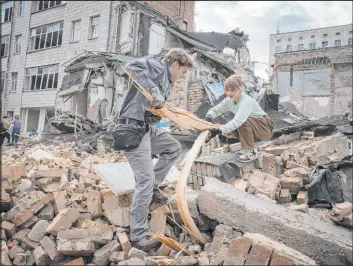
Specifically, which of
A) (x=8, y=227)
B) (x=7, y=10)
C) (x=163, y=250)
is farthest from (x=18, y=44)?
(x=163, y=250)

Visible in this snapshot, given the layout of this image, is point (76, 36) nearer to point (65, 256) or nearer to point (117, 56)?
point (117, 56)

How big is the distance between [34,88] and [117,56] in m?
9.92

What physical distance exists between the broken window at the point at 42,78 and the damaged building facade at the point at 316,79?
50.7 ft

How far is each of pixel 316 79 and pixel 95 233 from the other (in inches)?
756

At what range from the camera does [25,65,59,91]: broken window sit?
63.1 feet

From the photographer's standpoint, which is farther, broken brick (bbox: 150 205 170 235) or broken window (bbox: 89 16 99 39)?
broken window (bbox: 89 16 99 39)

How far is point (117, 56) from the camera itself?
13.7 m

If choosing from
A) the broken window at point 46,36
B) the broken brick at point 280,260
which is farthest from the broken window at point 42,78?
the broken brick at point 280,260

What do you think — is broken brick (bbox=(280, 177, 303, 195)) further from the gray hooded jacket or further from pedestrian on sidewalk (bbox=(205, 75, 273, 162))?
the gray hooded jacket

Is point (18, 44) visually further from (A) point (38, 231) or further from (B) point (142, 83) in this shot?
(B) point (142, 83)

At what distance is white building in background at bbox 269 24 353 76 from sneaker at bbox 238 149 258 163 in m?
33.1

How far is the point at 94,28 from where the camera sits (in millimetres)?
17625

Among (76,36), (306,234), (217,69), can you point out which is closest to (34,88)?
(76,36)

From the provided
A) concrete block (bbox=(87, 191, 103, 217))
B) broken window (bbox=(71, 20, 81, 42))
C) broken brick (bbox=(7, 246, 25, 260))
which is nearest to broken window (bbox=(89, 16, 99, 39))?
broken window (bbox=(71, 20, 81, 42))
